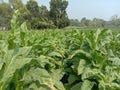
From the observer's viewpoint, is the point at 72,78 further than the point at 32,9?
No

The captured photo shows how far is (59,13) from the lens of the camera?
188 feet

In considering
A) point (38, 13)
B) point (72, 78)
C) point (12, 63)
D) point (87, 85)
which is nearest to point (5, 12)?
point (38, 13)

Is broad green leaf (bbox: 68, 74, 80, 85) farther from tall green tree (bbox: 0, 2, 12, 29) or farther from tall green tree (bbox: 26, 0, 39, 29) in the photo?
tall green tree (bbox: 0, 2, 12, 29)

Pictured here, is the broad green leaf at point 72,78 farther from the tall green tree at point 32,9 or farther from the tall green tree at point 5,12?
the tall green tree at point 5,12

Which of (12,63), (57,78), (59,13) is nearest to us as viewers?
(12,63)

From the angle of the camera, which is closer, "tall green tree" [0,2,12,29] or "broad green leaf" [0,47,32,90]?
"broad green leaf" [0,47,32,90]

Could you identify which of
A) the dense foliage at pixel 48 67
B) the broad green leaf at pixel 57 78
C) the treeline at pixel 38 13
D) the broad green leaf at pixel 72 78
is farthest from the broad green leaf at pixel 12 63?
the treeline at pixel 38 13

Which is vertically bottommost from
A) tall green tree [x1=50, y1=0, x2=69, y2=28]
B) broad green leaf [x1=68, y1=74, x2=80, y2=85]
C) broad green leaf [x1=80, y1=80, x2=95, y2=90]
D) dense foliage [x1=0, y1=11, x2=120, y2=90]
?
tall green tree [x1=50, y1=0, x2=69, y2=28]

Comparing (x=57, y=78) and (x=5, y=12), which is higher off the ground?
(x=57, y=78)

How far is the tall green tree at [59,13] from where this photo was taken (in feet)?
183

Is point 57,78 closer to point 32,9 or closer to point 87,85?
point 87,85

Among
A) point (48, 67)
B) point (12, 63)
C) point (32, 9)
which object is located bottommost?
point (32, 9)

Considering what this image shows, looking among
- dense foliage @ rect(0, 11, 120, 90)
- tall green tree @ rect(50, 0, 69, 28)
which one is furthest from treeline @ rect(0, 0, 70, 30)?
dense foliage @ rect(0, 11, 120, 90)

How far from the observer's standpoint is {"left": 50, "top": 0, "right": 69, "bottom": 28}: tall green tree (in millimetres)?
55906
